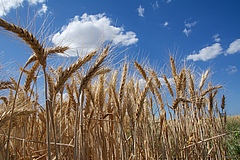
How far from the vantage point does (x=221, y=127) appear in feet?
14.5

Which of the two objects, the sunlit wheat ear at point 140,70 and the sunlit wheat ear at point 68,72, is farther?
the sunlit wheat ear at point 140,70

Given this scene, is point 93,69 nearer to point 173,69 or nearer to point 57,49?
point 57,49

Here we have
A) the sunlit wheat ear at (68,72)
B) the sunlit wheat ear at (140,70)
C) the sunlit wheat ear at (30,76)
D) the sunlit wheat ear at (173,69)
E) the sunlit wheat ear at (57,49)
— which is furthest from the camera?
the sunlit wheat ear at (173,69)

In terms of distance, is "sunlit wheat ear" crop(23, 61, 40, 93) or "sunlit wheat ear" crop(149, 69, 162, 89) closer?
"sunlit wheat ear" crop(23, 61, 40, 93)

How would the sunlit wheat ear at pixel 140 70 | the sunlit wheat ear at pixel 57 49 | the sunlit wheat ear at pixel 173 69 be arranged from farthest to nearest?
the sunlit wheat ear at pixel 173 69 → the sunlit wheat ear at pixel 140 70 → the sunlit wheat ear at pixel 57 49

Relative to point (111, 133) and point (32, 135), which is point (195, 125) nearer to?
point (111, 133)

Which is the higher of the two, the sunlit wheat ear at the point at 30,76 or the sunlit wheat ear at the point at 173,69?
the sunlit wheat ear at the point at 173,69

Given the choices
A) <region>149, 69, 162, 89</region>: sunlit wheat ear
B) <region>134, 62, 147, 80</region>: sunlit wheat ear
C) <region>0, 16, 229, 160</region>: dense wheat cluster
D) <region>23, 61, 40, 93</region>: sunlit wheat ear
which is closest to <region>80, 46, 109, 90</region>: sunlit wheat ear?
<region>0, 16, 229, 160</region>: dense wheat cluster

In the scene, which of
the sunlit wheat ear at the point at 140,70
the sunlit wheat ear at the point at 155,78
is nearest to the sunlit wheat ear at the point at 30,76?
the sunlit wheat ear at the point at 140,70

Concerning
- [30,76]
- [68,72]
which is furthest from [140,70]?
[68,72]

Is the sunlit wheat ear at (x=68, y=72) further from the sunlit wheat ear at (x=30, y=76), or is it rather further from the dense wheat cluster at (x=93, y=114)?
the sunlit wheat ear at (x=30, y=76)

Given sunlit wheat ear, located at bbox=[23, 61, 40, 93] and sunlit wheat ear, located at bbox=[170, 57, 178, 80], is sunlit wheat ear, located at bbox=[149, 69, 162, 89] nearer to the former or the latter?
sunlit wheat ear, located at bbox=[170, 57, 178, 80]

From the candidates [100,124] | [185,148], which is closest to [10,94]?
[100,124]

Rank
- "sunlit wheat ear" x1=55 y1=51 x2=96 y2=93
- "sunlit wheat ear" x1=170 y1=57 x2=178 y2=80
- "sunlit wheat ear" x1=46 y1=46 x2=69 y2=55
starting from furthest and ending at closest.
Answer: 1. "sunlit wheat ear" x1=170 y1=57 x2=178 y2=80
2. "sunlit wheat ear" x1=46 y1=46 x2=69 y2=55
3. "sunlit wheat ear" x1=55 y1=51 x2=96 y2=93
